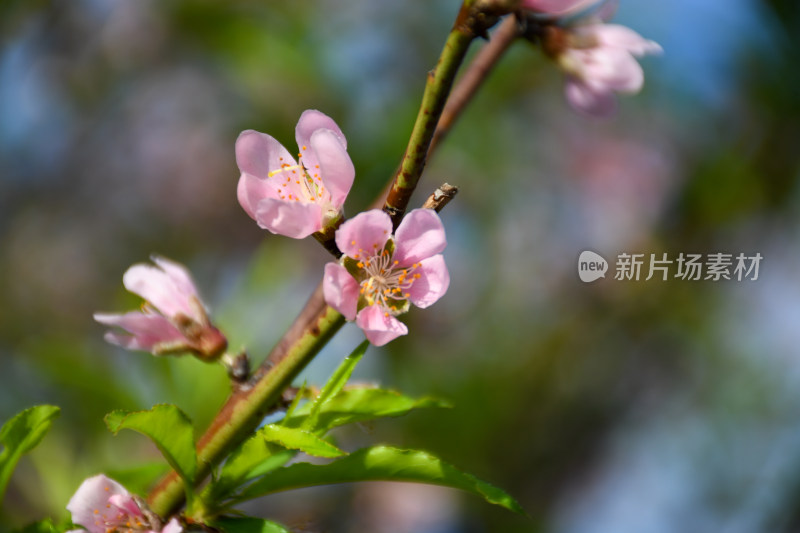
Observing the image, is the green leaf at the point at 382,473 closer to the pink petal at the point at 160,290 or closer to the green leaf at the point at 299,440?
the green leaf at the point at 299,440

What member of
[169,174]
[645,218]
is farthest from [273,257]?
[169,174]

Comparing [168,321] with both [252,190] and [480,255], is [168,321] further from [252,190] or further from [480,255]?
[480,255]

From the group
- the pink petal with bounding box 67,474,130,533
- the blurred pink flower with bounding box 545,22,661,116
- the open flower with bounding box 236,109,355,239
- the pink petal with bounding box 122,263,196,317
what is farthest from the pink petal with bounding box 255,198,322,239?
the blurred pink flower with bounding box 545,22,661,116

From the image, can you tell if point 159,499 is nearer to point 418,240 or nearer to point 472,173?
point 418,240

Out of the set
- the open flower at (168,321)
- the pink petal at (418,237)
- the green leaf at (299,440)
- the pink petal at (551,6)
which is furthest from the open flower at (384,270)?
the pink petal at (551,6)

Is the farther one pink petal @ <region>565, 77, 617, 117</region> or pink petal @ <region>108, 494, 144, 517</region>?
pink petal @ <region>565, 77, 617, 117</region>

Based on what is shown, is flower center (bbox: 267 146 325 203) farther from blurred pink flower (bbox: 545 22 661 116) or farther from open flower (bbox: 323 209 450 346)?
blurred pink flower (bbox: 545 22 661 116)
